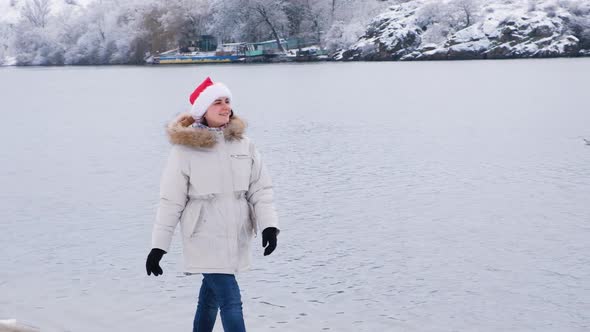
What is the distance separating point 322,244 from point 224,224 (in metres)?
4.34

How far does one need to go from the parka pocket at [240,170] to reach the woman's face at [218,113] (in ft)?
0.77

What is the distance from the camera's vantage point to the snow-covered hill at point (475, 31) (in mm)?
65312

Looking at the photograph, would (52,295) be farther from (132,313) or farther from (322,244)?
(322,244)

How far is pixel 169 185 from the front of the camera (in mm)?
4691

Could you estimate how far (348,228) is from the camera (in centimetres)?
977

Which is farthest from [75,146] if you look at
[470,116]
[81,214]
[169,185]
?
[169,185]

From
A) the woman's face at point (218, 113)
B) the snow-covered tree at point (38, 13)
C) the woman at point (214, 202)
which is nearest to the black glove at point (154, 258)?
the woman at point (214, 202)

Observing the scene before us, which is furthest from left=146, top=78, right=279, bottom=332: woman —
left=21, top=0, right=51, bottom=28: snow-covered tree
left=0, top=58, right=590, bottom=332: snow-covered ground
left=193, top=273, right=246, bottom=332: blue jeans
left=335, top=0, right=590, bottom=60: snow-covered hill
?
left=21, top=0, right=51, bottom=28: snow-covered tree

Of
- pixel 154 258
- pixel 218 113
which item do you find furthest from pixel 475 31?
pixel 154 258

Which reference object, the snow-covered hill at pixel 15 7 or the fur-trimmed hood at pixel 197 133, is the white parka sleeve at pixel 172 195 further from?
the snow-covered hill at pixel 15 7

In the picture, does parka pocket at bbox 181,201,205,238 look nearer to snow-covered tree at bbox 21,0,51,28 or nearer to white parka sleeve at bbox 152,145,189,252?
white parka sleeve at bbox 152,145,189,252

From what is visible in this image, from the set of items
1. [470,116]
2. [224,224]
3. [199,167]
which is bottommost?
[470,116]

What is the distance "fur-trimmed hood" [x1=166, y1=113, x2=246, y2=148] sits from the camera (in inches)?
183

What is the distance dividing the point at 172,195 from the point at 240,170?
16.3 inches
